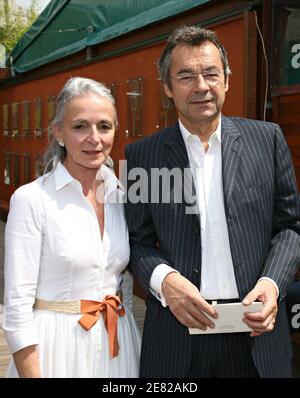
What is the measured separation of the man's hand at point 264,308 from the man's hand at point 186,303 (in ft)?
0.39

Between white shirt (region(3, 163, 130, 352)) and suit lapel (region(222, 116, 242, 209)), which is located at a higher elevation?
suit lapel (region(222, 116, 242, 209))

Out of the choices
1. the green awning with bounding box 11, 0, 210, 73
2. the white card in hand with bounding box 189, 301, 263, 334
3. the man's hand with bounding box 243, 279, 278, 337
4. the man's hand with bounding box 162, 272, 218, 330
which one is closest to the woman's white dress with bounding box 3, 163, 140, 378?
the man's hand with bounding box 162, 272, 218, 330

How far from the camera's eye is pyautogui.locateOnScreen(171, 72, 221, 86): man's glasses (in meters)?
2.05

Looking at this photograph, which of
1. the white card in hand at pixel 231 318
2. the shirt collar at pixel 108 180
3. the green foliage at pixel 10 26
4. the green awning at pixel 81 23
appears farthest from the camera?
the green foliage at pixel 10 26

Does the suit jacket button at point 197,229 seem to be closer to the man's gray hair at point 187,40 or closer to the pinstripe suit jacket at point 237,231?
the pinstripe suit jacket at point 237,231

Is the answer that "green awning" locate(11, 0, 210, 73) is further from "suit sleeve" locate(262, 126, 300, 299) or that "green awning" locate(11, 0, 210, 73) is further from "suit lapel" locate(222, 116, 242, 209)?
"suit sleeve" locate(262, 126, 300, 299)

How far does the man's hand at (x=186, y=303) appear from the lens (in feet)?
6.18

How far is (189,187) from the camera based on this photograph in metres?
2.07

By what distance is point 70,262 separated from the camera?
2.00 meters

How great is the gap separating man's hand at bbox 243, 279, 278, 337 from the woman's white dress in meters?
0.52

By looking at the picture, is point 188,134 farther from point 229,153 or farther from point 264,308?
point 264,308

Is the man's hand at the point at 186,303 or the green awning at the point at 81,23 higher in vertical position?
the green awning at the point at 81,23

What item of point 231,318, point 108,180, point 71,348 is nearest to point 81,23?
point 108,180

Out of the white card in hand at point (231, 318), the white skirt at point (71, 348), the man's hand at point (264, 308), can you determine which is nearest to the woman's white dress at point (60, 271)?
the white skirt at point (71, 348)
